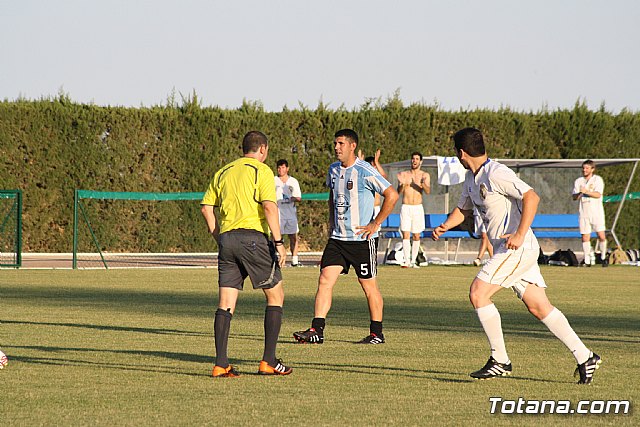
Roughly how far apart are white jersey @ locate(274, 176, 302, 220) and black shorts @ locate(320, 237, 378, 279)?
13209mm

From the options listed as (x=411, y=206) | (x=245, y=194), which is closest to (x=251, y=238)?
(x=245, y=194)

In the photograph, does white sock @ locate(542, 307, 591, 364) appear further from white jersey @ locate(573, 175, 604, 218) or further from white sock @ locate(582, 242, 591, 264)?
white sock @ locate(582, 242, 591, 264)

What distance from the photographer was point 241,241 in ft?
29.7

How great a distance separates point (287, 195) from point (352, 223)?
44.6 ft

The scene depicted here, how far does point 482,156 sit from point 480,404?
211 cm

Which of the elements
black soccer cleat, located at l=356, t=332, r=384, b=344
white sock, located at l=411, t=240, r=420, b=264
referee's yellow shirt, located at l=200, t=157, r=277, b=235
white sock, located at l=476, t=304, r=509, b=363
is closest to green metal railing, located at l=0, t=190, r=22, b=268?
white sock, located at l=411, t=240, r=420, b=264

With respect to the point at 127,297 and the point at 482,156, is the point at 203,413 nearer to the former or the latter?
the point at 482,156

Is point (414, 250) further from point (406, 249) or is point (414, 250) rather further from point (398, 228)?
point (398, 228)

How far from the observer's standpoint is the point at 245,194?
909cm

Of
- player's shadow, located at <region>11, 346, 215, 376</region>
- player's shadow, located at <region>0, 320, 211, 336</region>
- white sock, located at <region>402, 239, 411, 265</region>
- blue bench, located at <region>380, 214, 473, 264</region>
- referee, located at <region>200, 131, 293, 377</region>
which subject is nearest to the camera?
referee, located at <region>200, 131, 293, 377</region>

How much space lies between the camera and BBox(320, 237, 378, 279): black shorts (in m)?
11.9

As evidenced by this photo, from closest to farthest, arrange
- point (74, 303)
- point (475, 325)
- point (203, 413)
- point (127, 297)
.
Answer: point (203, 413) < point (475, 325) < point (74, 303) < point (127, 297)

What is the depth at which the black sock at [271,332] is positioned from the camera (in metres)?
8.97

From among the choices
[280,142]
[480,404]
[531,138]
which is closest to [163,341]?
[480,404]
